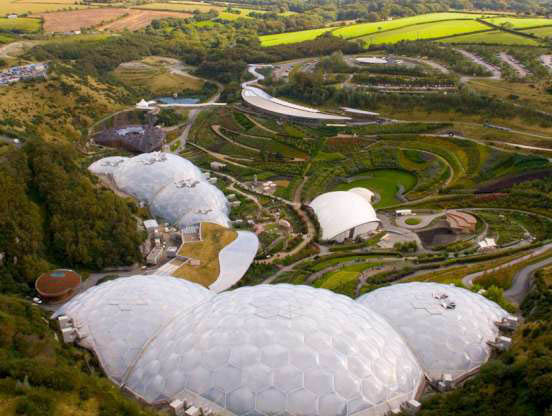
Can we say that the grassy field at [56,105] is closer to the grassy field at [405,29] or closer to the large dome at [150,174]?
the large dome at [150,174]

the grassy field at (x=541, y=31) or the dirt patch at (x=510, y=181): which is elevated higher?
the grassy field at (x=541, y=31)

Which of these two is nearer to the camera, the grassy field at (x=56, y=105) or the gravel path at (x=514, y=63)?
the grassy field at (x=56, y=105)

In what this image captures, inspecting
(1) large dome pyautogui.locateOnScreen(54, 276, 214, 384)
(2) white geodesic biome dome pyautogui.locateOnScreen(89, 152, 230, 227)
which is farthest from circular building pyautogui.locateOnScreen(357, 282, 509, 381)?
(2) white geodesic biome dome pyautogui.locateOnScreen(89, 152, 230, 227)

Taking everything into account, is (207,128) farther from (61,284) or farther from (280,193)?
(61,284)

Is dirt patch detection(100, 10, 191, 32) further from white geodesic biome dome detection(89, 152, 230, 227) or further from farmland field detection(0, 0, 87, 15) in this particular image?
white geodesic biome dome detection(89, 152, 230, 227)

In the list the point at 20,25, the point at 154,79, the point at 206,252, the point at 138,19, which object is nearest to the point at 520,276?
the point at 206,252

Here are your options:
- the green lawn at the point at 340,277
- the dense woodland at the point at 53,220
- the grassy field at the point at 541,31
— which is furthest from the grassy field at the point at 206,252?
the grassy field at the point at 541,31

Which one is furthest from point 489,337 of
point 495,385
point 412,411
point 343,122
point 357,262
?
point 343,122
